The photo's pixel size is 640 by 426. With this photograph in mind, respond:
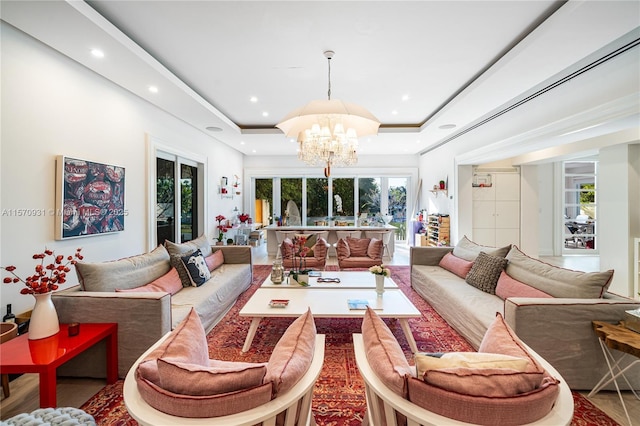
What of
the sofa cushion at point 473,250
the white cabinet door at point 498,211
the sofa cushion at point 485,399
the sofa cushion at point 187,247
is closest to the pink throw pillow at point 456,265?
the sofa cushion at point 473,250

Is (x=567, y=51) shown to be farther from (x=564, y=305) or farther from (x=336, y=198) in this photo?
(x=336, y=198)

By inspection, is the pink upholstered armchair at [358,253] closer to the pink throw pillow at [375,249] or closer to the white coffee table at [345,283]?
the pink throw pillow at [375,249]

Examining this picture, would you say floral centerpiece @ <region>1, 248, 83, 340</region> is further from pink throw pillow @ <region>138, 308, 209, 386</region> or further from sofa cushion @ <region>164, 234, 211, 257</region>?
sofa cushion @ <region>164, 234, 211, 257</region>

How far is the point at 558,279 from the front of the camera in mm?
2422

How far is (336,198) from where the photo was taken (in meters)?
8.96

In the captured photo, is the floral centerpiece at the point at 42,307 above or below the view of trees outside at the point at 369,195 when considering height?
below

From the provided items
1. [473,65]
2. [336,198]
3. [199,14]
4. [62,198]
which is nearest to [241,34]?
[199,14]

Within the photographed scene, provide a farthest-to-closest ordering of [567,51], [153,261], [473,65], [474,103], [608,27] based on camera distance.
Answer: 1. [474,103]
2. [473,65]
3. [153,261]
4. [567,51]
5. [608,27]

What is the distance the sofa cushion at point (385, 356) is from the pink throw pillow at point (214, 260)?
2.99m

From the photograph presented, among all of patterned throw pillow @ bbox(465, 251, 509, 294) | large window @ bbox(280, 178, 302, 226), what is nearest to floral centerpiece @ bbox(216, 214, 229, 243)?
large window @ bbox(280, 178, 302, 226)

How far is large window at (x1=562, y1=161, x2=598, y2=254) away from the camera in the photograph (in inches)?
303

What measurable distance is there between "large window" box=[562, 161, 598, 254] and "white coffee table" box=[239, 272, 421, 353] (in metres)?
7.44

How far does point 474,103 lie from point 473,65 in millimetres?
919

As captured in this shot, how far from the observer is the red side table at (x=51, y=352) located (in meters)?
1.64
